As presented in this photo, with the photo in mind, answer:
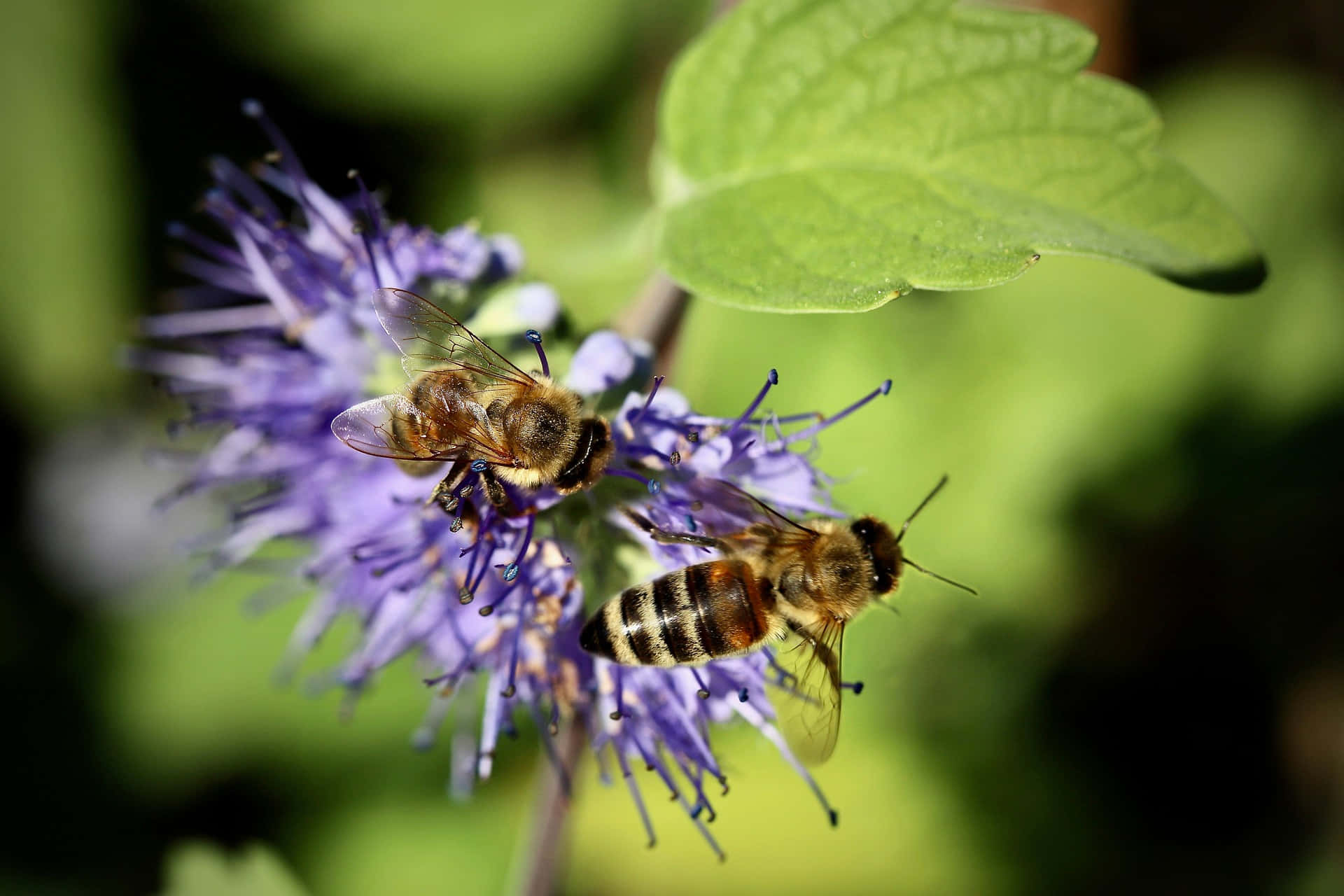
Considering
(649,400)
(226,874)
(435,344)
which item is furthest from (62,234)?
(649,400)

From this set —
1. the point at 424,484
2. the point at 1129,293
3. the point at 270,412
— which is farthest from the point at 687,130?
the point at 1129,293

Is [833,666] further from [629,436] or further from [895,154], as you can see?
[895,154]

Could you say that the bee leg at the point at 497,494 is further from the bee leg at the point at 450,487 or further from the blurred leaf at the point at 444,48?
the blurred leaf at the point at 444,48

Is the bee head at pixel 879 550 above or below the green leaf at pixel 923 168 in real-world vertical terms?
below

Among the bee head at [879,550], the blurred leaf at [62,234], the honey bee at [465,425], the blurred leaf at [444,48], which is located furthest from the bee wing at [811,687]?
the blurred leaf at [62,234]

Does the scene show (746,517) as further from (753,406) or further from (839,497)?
(839,497)

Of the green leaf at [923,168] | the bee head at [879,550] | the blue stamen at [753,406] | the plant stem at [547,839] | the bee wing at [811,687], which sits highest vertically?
the green leaf at [923,168]
